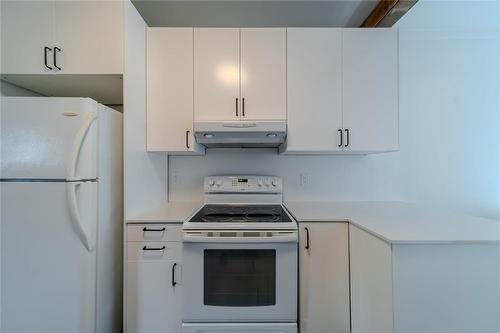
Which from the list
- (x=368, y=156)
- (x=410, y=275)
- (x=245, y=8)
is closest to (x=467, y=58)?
(x=368, y=156)

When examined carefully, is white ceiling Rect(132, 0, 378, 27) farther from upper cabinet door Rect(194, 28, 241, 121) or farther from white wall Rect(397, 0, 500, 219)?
white wall Rect(397, 0, 500, 219)

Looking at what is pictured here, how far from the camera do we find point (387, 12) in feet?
5.35

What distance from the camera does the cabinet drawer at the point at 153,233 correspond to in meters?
1.44

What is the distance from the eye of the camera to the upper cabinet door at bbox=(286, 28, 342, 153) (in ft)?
5.64

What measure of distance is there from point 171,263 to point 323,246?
1.03 metres

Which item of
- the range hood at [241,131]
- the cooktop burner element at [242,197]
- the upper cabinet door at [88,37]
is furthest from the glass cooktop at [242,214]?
the upper cabinet door at [88,37]

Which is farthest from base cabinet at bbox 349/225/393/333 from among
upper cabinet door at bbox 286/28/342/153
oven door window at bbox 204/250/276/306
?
upper cabinet door at bbox 286/28/342/153

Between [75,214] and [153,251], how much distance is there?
51 cm

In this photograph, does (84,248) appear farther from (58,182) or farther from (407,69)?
(407,69)

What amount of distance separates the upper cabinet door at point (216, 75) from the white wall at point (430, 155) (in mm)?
517

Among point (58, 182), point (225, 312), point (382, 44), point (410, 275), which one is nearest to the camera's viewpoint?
point (410, 275)

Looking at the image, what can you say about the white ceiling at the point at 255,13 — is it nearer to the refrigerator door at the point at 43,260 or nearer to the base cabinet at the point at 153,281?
the refrigerator door at the point at 43,260

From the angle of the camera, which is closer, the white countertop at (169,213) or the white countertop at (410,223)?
the white countertop at (410,223)

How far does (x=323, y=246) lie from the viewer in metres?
1.44
